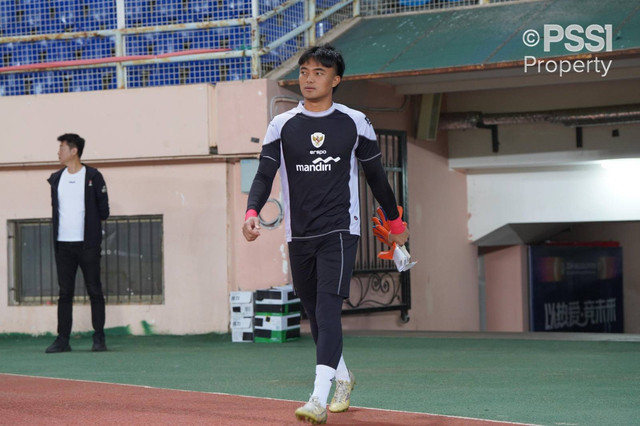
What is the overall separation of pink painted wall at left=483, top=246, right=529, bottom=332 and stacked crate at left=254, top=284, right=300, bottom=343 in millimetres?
6264

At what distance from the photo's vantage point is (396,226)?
5.34 meters

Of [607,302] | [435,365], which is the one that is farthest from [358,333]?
[607,302]

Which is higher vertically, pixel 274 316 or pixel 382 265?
pixel 382 265

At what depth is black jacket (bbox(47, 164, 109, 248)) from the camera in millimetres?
9125

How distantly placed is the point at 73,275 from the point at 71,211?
579 mm

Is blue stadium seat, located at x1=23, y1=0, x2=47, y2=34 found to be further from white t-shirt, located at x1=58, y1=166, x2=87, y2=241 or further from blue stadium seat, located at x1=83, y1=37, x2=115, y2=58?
white t-shirt, located at x1=58, y1=166, x2=87, y2=241

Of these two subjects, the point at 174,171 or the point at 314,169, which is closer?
the point at 314,169

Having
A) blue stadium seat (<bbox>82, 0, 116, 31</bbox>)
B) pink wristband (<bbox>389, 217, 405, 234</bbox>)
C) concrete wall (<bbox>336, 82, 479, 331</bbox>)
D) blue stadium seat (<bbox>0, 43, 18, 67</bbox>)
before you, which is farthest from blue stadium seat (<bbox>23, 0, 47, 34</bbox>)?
pink wristband (<bbox>389, 217, 405, 234</bbox>)

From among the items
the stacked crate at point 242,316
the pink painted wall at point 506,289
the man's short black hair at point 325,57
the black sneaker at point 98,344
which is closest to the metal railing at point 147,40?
the stacked crate at point 242,316

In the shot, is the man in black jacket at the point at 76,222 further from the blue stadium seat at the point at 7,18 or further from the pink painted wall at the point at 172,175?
the blue stadium seat at the point at 7,18

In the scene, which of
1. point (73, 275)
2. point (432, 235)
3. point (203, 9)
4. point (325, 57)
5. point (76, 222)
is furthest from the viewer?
point (432, 235)

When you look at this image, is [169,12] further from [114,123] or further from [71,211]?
[71,211]

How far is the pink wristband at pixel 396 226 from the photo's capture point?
210 inches

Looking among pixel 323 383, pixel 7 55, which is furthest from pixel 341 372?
pixel 7 55
